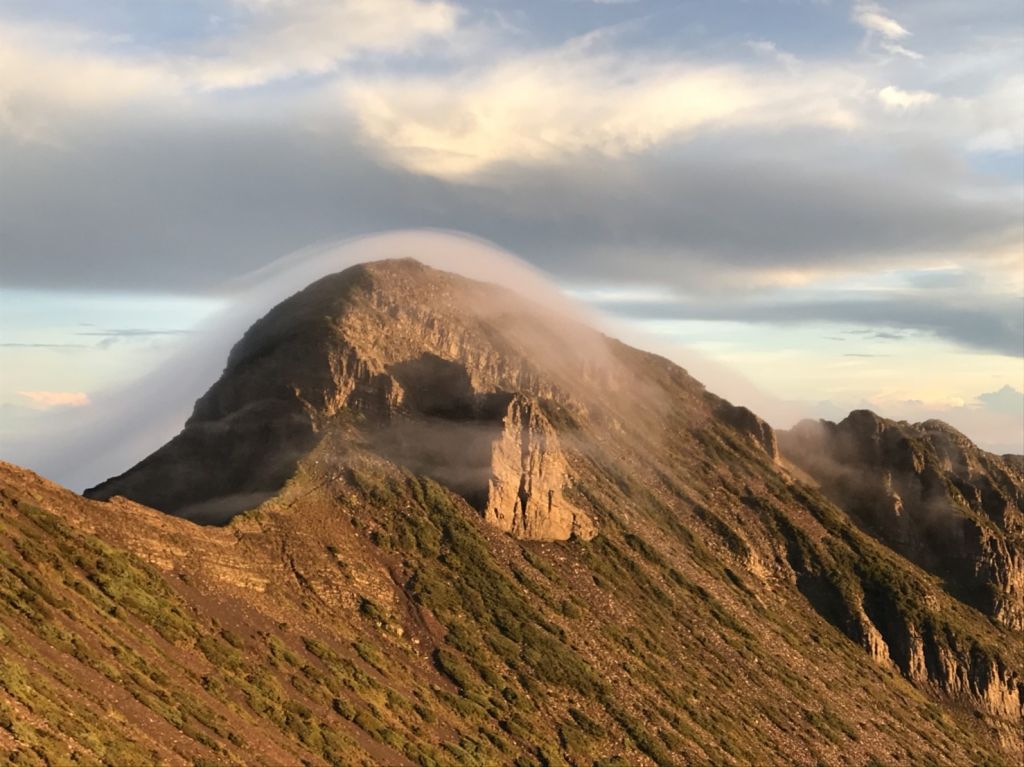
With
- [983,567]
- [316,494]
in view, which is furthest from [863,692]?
[316,494]

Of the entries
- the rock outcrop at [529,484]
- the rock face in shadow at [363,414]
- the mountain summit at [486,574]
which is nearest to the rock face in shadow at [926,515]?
the mountain summit at [486,574]

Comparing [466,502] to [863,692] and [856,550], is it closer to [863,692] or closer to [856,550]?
[863,692]

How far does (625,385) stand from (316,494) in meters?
76.1

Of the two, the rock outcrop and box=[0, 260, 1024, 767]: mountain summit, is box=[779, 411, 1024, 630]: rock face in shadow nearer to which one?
box=[0, 260, 1024, 767]: mountain summit

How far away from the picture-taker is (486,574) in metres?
113

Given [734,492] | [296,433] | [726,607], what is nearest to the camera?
[296,433]

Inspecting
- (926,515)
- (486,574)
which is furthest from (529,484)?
(926,515)

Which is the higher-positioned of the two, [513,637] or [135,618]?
Result: [135,618]

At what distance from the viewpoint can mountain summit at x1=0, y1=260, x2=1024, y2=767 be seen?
74.0 metres

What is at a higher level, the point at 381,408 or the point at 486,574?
the point at 381,408

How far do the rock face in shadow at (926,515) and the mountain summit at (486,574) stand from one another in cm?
58

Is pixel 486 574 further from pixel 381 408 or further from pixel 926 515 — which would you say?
pixel 926 515

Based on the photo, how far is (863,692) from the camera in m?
137

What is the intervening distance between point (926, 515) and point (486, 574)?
10416cm
